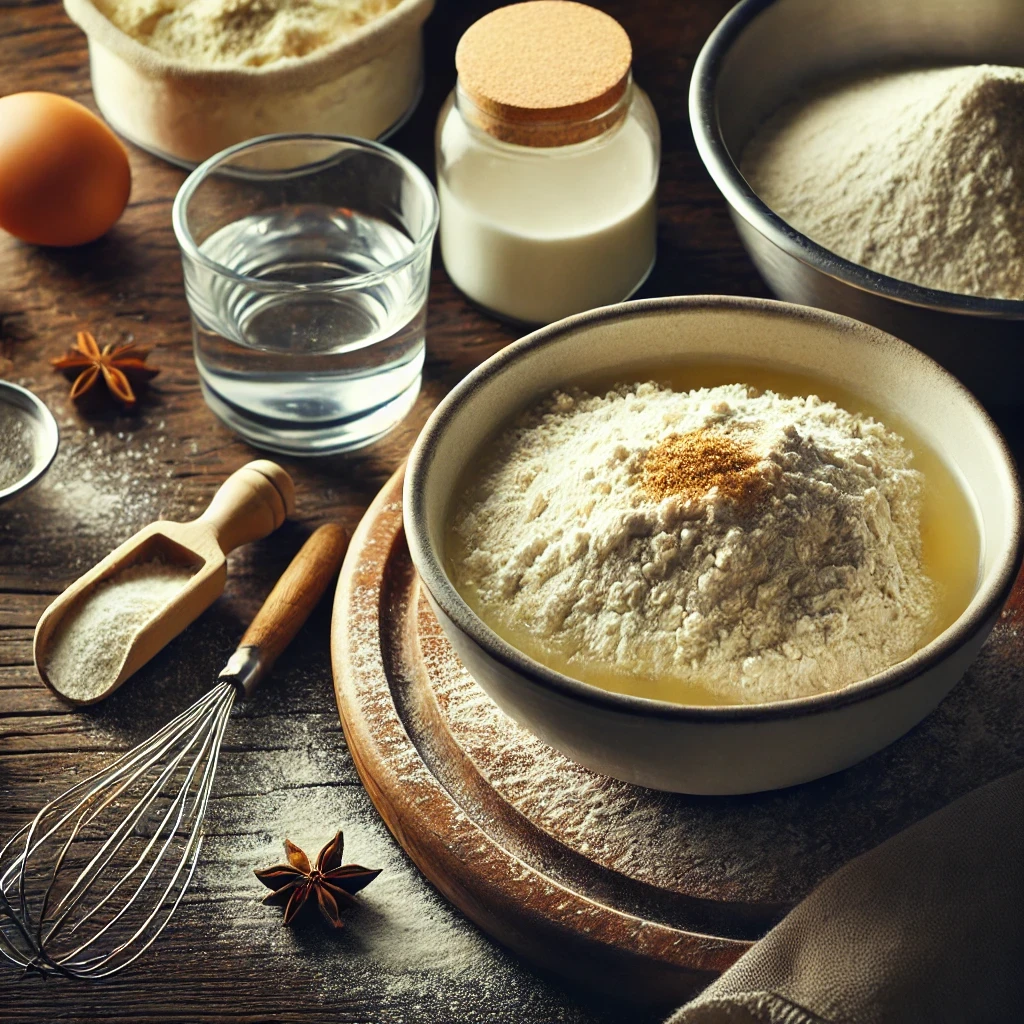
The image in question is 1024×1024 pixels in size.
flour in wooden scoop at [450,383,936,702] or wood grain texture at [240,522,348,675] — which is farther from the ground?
flour in wooden scoop at [450,383,936,702]

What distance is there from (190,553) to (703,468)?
0.46 meters

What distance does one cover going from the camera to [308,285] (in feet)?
3.63

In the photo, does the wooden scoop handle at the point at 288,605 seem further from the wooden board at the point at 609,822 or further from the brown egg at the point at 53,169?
the brown egg at the point at 53,169

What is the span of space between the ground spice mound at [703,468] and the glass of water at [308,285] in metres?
0.36

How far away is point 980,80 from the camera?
118 cm

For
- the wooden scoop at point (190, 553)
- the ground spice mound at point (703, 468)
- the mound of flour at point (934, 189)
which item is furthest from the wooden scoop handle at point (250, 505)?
the mound of flour at point (934, 189)

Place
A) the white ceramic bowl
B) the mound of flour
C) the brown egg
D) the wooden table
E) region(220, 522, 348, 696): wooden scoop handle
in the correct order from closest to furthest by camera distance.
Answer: the white ceramic bowl
the wooden table
region(220, 522, 348, 696): wooden scoop handle
the mound of flour
the brown egg

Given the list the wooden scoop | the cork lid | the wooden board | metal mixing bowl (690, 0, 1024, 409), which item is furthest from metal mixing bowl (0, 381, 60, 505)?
metal mixing bowl (690, 0, 1024, 409)

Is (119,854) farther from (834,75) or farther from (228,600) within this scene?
(834,75)

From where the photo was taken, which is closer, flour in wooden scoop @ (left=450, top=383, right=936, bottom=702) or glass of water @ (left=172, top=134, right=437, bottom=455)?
flour in wooden scoop @ (left=450, top=383, right=936, bottom=702)

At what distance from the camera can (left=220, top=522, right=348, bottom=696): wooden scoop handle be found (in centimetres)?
103

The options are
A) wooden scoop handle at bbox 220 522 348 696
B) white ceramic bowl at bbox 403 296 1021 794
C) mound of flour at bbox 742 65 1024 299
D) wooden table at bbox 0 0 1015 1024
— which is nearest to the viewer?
white ceramic bowl at bbox 403 296 1021 794

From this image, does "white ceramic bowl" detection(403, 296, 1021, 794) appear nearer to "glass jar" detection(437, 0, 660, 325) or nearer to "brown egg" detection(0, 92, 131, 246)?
"glass jar" detection(437, 0, 660, 325)

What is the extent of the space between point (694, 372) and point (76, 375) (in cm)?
62
